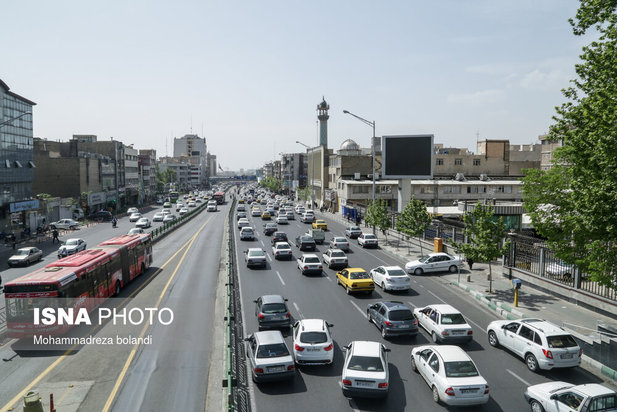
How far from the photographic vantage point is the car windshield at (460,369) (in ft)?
43.2

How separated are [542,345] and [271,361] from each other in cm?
977

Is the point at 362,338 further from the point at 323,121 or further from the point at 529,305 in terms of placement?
the point at 323,121

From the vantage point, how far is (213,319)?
70.5 ft

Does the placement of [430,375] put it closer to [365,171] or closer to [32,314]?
[32,314]

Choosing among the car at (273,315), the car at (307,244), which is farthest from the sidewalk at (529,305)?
the car at (307,244)

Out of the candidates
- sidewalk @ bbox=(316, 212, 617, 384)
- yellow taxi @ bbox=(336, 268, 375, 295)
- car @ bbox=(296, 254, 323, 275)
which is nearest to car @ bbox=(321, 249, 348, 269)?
car @ bbox=(296, 254, 323, 275)

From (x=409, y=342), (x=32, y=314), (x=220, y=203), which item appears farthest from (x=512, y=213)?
(x=220, y=203)

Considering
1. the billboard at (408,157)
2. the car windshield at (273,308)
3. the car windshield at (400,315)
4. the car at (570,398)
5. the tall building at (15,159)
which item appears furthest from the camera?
the tall building at (15,159)

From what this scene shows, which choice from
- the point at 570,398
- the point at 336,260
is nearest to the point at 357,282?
the point at 336,260

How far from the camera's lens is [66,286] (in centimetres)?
1925

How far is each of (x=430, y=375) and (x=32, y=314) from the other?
16132mm

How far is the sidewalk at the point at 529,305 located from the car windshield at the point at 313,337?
10044 mm

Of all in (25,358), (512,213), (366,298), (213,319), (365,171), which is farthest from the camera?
(365,171)

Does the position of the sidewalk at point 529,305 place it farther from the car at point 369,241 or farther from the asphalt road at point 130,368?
the asphalt road at point 130,368
